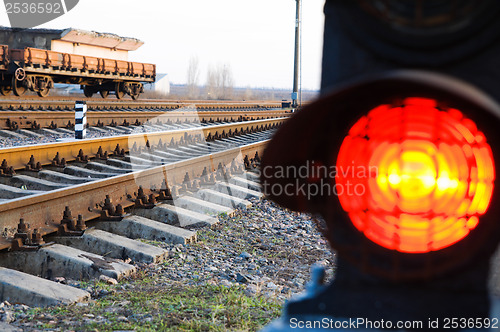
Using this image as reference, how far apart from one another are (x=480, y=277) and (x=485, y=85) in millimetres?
314

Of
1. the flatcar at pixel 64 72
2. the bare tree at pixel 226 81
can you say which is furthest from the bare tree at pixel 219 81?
the flatcar at pixel 64 72

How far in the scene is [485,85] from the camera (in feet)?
2.74

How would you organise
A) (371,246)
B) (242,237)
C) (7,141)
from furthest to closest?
(7,141) < (242,237) < (371,246)

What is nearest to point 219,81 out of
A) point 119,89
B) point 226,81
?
point 226,81

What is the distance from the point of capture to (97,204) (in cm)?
506

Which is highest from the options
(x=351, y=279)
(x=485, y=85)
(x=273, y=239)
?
(x=485, y=85)

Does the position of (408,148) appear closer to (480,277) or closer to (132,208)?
(480,277)

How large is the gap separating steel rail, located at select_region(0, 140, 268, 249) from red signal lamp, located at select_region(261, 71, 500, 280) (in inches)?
97.0

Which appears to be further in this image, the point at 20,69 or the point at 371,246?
the point at 20,69

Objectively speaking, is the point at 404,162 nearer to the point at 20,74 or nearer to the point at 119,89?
the point at 20,74

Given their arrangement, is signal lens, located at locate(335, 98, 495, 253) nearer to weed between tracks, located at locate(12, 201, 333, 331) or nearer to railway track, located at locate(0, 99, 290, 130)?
weed between tracks, located at locate(12, 201, 333, 331)

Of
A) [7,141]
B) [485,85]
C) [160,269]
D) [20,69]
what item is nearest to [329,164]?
[485,85]

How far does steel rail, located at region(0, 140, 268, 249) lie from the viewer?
416cm

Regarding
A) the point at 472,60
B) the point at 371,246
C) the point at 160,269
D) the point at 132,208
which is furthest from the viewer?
the point at 132,208
